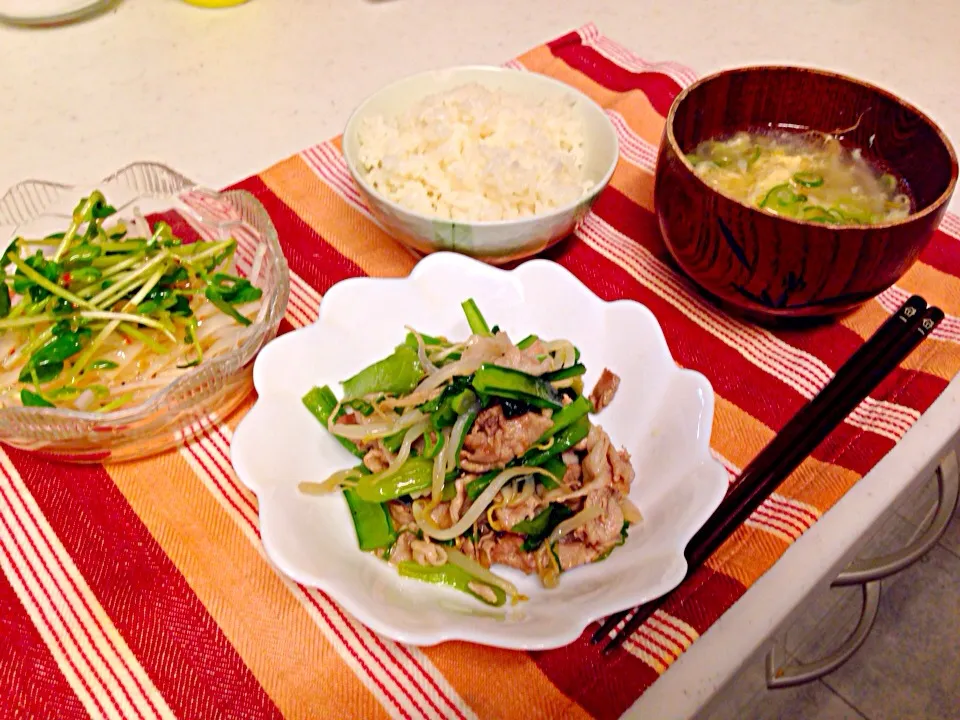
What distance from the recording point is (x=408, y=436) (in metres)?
1.23

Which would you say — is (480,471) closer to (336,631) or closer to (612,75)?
(336,631)

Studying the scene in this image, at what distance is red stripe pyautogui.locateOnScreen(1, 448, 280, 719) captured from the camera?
1.04 m

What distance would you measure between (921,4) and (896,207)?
68.5 inches

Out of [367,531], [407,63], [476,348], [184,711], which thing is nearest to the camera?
[184,711]

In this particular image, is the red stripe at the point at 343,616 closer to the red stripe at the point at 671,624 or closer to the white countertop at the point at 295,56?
the red stripe at the point at 671,624

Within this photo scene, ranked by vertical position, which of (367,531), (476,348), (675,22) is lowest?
(367,531)

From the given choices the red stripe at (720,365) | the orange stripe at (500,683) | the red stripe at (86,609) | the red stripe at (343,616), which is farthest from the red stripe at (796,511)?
the red stripe at (86,609)

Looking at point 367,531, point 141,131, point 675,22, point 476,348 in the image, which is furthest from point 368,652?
point 675,22

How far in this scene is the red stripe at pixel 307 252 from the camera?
5.37ft

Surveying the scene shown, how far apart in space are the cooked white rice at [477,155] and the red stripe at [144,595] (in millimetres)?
819

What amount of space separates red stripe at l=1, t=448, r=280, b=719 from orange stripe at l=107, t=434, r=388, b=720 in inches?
0.6

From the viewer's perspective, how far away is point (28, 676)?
1.05m

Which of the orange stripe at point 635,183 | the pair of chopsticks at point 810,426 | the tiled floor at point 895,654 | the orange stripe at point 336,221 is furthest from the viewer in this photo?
the tiled floor at point 895,654

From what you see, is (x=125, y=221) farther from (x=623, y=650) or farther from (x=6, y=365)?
(x=623, y=650)
